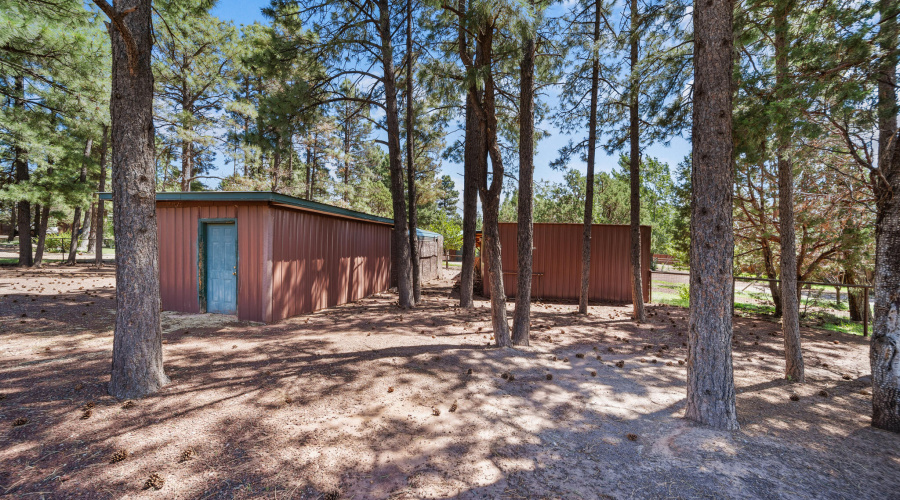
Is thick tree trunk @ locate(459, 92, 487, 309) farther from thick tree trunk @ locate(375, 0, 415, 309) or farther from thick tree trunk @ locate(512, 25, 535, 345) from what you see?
thick tree trunk @ locate(512, 25, 535, 345)

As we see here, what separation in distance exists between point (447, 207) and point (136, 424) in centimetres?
3497

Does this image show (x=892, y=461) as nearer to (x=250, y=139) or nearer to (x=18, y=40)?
(x=250, y=139)

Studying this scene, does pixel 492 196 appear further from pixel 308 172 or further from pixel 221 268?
pixel 308 172

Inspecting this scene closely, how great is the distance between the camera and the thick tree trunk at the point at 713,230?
3055 millimetres

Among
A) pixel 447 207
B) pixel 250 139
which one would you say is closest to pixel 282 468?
pixel 250 139

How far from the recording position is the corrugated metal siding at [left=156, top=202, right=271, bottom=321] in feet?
22.5

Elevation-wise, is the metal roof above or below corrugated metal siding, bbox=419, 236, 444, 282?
above

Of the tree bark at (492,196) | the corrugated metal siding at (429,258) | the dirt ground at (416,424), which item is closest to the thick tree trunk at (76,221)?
the dirt ground at (416,424)

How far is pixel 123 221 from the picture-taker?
3332mm

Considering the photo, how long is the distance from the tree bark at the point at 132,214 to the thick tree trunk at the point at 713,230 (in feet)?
17.0

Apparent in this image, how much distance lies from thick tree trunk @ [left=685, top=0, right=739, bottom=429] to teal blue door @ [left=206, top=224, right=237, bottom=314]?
25.3 ft

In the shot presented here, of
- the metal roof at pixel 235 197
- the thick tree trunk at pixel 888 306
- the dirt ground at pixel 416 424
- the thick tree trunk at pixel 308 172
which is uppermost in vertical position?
the thick tree trunk at pixel 308 172

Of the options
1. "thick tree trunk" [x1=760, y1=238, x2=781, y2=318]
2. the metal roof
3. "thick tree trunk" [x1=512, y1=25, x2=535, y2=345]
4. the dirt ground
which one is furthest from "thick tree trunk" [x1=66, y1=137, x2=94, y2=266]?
"thick tree trunk" [x1=760, y1=238, x2=781, y2=318]

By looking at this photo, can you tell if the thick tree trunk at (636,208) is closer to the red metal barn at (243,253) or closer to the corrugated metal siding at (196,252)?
the red metal barn at (243,253)
